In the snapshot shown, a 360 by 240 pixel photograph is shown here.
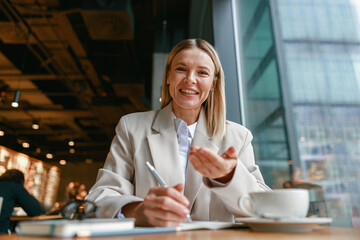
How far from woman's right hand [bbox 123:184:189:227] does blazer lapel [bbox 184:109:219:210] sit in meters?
0.43

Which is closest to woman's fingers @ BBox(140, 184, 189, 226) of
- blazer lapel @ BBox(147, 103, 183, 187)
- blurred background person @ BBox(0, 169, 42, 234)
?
blazer lapel @ BBox(147, 103, 183, 187)

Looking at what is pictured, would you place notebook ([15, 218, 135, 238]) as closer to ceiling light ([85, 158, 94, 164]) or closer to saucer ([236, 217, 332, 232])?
saucer ([236, 217, 332, 232])

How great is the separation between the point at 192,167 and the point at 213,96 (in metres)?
0.45

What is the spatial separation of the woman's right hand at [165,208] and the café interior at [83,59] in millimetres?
790

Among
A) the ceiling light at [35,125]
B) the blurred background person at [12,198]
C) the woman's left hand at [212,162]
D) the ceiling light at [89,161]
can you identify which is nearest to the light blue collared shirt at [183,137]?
the woman's left hand at [212,162]

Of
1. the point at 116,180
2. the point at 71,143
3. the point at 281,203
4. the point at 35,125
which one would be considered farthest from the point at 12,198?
the point at 71,143

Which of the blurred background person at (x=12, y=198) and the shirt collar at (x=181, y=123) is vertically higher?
the shirt collar at (x=181, y=123)

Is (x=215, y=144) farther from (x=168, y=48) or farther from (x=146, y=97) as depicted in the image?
(x=146, y=97)

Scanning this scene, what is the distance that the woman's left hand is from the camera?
2.40 feet

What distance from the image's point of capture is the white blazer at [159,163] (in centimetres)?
108

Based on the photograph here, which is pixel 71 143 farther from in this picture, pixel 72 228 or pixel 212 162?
pixel 72 228

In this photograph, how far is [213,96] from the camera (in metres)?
1.47

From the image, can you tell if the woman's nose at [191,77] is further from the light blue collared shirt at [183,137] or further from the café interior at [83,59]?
the café interior at [83,59]

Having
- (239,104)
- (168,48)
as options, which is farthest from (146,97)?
(239,104)
